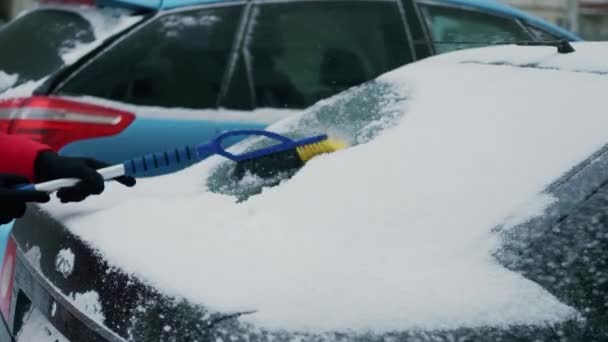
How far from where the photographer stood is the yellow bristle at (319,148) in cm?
247

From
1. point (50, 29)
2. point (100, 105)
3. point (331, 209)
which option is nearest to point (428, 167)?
point (331, 209)

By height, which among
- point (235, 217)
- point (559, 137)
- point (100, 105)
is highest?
point (559, 137)

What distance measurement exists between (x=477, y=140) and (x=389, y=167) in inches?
8.6

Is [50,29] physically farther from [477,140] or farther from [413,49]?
[477,140]

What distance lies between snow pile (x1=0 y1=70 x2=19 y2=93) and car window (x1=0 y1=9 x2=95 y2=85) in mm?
20

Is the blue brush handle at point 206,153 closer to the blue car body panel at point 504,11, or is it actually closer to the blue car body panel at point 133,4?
the blue car body panel at point 133,4

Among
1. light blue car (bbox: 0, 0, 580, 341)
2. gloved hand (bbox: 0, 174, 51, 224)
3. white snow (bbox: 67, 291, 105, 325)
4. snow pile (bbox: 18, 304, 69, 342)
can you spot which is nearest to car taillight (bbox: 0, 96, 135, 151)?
light blue car (bbox: 0, 0, 580, 341)

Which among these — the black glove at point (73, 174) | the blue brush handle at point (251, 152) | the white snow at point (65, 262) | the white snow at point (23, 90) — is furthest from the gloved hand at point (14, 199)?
the white snow at point (23, 90)

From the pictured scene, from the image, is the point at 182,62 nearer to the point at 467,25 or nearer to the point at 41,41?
the point at 41,41

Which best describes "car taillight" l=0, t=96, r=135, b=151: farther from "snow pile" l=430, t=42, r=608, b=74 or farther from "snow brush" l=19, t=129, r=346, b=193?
"snow pile" l=430, t=42, r=608, b=74

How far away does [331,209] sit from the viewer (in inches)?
76.5

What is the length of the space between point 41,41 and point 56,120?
20.8 inches

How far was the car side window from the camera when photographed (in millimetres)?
4387

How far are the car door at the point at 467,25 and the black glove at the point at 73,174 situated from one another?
7.49 ft
